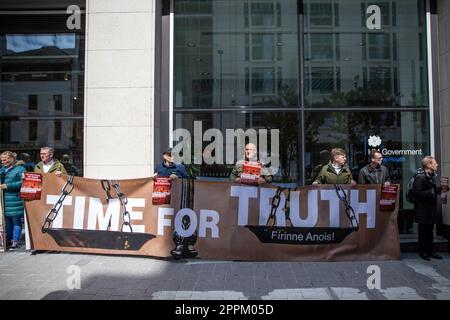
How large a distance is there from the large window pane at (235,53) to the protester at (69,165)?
2.81 meters

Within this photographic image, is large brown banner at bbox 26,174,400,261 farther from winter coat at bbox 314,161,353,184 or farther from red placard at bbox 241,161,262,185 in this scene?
winter coat at bbox 314,161,353,184

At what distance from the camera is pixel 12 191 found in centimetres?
762

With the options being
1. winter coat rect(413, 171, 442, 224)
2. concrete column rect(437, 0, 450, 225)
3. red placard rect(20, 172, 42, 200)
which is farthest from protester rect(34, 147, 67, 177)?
concrete column rect(437, 0, 450, 225)

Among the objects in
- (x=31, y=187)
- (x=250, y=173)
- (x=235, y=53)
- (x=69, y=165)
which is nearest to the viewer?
(x=250, y=173)

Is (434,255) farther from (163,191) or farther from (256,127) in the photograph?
(163,191)

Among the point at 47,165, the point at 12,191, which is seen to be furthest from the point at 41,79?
the point at 12,191

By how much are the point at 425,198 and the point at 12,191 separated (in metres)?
7.31

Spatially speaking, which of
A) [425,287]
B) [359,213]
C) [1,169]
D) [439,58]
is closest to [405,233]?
[359,213]

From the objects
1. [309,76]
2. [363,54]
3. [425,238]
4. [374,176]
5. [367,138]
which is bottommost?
[425,238]

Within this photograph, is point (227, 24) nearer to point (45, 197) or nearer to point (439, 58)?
point (439, 58)

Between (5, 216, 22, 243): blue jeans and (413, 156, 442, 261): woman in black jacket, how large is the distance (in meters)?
7.14

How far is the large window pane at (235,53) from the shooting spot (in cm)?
893
